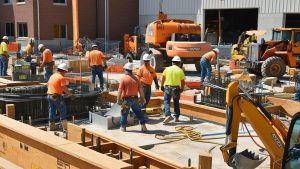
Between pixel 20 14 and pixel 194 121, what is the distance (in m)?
28.0

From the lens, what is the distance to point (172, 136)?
32.2 ft

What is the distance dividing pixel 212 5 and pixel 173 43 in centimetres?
1354

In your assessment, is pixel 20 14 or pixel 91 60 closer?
pixel 91 60

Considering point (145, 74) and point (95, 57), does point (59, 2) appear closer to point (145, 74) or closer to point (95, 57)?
point (95, 57)

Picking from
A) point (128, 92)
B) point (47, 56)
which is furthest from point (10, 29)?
point (128, 92)

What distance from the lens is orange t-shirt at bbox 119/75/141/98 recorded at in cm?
970

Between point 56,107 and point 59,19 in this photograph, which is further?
point 59,19

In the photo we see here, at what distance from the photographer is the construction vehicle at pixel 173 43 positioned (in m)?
20.4

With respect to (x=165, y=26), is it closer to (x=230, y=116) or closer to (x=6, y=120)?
(x=6, y=120)

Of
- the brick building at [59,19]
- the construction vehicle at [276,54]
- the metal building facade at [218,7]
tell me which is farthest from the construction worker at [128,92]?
the brick building at [59,19]

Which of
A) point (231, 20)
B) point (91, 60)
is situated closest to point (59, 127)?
point (91, 60)

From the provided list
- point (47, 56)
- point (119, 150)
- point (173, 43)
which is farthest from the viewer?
point (173, 43)

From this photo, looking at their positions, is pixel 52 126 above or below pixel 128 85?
below

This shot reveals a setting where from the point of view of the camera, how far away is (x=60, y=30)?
1420 inches
